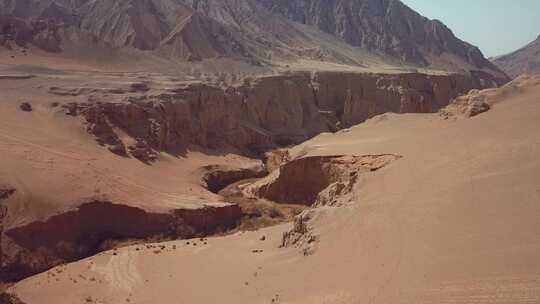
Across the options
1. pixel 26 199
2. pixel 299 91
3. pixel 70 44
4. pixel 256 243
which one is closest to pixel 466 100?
pixel 256 243

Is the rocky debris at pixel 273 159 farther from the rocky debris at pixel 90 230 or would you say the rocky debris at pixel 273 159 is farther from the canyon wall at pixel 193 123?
the rocky debris at pixel 90 230

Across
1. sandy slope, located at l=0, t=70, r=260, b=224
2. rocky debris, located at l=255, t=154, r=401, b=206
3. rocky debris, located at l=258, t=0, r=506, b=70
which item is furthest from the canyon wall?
rocky debris, located at l=258, t=0, r=506, b=70

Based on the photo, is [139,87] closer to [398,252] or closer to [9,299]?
[9,299]

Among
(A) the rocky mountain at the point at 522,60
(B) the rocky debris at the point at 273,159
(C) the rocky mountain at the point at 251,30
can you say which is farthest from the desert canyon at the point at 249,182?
(A) the rocky mountain at the point at 522,60

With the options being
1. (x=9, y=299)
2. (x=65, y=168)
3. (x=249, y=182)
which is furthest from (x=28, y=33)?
(x=9, y=299)

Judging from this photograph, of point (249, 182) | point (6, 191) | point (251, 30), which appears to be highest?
point (251, 30)

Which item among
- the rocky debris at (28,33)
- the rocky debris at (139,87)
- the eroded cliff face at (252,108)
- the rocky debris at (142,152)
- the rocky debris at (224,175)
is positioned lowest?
the rocky debris at (224,175)

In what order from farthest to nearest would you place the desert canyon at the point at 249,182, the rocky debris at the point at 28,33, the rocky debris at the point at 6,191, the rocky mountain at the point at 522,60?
1. the rocky mountain at the point at 522,60
2. the rocky debris at the point at 28,33
3. the rocky debris at the point at 6,191
4. the desert canyon at the point at 249,182
